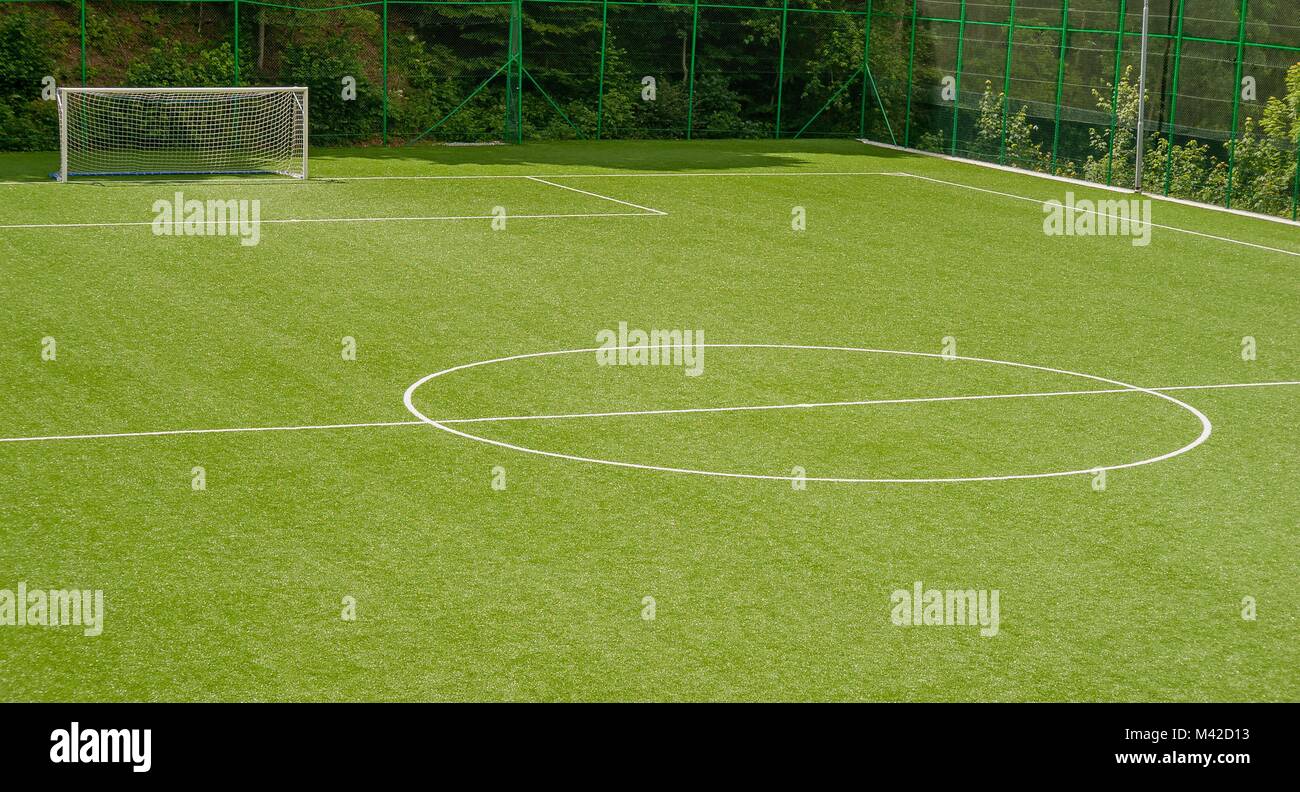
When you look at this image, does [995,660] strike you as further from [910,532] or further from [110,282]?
[110,282]

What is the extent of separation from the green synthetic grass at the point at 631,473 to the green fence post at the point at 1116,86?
728 cm

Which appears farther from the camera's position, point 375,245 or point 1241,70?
point 1241,70

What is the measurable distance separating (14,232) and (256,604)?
1256cm

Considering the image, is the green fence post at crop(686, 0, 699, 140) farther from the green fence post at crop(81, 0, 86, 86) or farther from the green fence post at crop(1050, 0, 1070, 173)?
the green fence post at crop(81, 0, 86, 86)

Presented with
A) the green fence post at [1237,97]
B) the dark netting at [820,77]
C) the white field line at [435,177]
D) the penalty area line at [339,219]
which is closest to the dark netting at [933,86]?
the dark netting at [820,77]

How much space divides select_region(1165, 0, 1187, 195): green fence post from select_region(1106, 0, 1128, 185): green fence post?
1186 mm

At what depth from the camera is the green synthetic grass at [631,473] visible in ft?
26.1

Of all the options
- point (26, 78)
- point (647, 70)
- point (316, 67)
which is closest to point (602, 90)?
point (647, 70)

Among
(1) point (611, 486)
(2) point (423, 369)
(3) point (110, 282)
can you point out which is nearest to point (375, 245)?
(3) point (110, 282)

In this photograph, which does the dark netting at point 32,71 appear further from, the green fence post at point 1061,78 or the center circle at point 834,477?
the center circle at point 834,477

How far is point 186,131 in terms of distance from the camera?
95.8 feet

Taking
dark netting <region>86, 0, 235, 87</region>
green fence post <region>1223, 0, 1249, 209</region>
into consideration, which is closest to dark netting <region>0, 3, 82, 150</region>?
dark netting <region>86, 0, 235, 87</region>

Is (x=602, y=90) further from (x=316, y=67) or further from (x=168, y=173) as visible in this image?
(x=168, y=173)

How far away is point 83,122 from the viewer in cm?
2856
